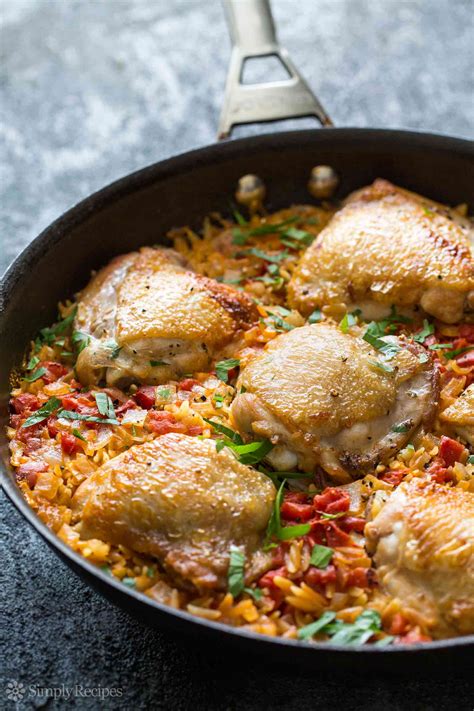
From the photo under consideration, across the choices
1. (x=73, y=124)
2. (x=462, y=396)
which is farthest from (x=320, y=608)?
(x=73, y=124)

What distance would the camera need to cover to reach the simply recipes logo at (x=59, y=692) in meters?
3.48

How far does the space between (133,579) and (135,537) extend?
153 millimetres

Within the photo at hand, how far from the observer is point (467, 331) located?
4203mm

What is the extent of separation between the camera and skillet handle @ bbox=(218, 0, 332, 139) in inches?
191

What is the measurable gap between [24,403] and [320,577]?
160 cm

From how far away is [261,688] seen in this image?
11.4 feet

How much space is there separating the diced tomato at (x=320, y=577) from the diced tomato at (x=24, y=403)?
59.1 inches

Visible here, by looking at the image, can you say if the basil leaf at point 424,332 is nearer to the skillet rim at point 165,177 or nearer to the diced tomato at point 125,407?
the skillet rim at point 165,177

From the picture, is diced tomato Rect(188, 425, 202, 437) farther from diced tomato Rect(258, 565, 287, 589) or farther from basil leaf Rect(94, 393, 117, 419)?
diced tomato Rect(258, 565, 287, 589)

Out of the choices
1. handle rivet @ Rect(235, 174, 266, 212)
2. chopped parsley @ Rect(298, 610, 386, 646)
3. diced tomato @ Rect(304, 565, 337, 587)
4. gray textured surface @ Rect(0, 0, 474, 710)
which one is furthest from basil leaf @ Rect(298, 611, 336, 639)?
handle rivet @ Rect(235, 174, 266, 212)

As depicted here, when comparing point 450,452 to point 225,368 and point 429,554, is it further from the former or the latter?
point 225,368

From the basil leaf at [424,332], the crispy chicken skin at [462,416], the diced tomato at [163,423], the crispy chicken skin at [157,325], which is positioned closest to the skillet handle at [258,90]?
the crispy chicken skin at [157,325]

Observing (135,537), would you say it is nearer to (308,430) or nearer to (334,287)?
(308,430)

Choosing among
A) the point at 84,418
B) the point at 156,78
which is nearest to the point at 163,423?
the point at 84,418
